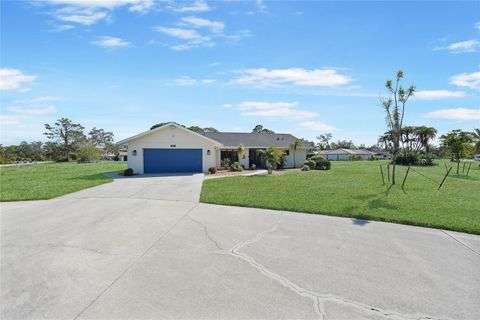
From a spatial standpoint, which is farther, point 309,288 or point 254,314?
point 309,288

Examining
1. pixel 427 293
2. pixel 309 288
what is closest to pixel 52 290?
pixel 309 288

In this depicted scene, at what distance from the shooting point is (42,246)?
5023 millimetres

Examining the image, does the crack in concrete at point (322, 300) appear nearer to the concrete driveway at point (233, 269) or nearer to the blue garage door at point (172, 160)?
the concrete driveway at point (233, 269)

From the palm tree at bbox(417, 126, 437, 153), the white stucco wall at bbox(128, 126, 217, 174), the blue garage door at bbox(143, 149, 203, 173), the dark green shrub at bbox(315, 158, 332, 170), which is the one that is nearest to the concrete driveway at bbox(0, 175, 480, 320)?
the white stucco wall at bbox(128, 126, 217, 174)

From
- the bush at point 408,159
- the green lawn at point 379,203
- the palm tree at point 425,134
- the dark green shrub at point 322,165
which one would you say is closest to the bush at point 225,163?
the dark green shrub at point 322,165

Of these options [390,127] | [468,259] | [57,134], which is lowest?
[468,259]

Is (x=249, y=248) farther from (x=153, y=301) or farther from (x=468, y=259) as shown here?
(x=468, y=259)

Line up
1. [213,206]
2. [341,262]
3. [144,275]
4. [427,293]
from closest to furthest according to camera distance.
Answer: [427,293]
[144,275]
[341,262]
[213,206]

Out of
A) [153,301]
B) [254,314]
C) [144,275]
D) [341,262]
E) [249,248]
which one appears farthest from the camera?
[249,248]

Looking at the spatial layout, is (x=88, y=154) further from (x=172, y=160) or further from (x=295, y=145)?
(x=295, y=145)

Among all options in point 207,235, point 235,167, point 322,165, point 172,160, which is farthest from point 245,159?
point 207,235

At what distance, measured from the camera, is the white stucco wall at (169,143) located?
20.4m

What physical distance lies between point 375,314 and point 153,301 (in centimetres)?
275

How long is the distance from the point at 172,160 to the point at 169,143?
1.46m
